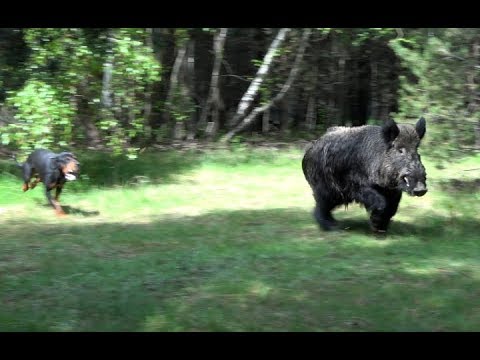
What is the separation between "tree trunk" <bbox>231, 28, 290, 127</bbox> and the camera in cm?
1695

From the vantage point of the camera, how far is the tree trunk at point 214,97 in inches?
707

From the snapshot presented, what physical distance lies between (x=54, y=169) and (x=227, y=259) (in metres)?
3.77

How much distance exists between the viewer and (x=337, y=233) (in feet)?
31.6

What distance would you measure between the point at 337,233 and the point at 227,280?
9.15ft

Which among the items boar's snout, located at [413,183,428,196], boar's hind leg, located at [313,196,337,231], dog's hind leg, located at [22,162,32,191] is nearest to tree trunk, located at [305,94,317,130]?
boar's hind leg, located at [313,196,337,231]

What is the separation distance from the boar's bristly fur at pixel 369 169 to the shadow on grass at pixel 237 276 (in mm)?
474

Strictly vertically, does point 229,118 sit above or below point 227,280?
below

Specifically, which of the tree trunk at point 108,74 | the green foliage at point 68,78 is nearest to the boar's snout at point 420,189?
the green foliage at point 68,78

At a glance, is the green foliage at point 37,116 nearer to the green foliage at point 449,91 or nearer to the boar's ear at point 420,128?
the green foliage at point 449,91

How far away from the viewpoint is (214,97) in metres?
18.6

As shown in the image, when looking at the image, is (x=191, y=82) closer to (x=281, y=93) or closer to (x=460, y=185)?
(x=281, y=93)

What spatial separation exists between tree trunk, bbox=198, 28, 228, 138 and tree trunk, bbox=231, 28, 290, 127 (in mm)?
669
